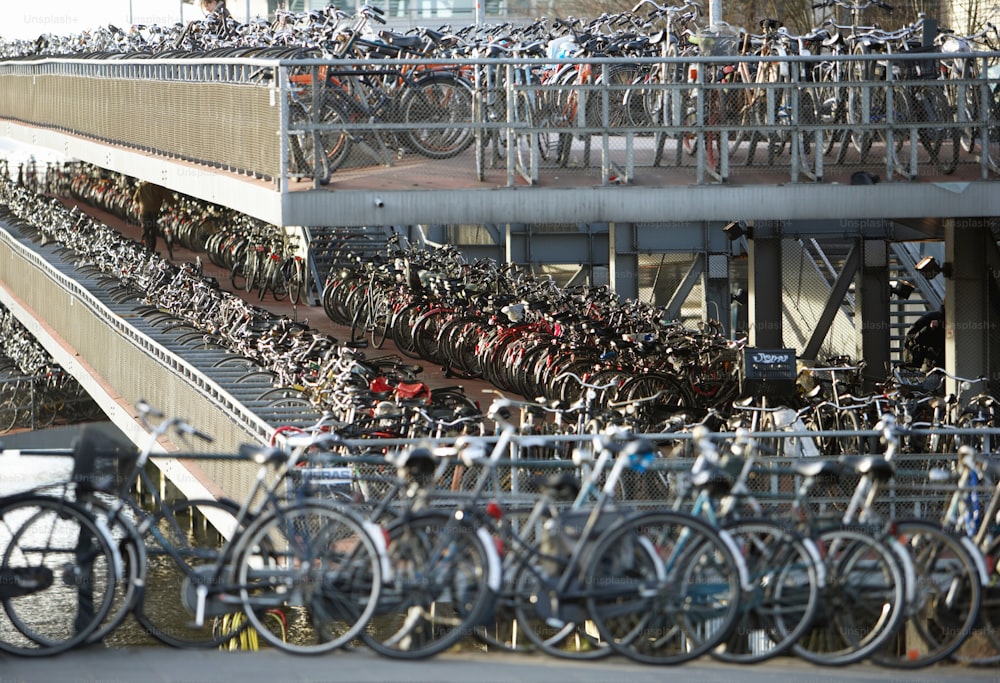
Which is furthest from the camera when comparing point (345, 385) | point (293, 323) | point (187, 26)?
point (187, 26)

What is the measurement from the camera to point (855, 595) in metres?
6.89

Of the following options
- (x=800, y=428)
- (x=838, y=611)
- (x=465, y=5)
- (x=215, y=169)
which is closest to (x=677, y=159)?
(x=800, y=428)

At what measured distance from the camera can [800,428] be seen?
12.6 m

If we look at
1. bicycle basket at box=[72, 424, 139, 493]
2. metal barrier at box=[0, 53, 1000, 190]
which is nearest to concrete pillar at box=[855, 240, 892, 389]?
metal barrier at box=[0, 53, 1000, 190]

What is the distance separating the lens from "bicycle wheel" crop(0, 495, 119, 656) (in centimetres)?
684

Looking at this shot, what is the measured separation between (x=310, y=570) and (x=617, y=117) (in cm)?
719

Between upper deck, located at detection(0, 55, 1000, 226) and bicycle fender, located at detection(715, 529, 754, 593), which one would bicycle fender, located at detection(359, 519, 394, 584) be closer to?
bicycle fender, located at detection(715, 529, 754, 593)

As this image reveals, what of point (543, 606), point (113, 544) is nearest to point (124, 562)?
point (113, 544)

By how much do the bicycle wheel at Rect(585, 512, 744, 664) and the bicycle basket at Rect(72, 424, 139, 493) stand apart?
1.94 metres

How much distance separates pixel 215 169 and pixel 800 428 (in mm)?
5834

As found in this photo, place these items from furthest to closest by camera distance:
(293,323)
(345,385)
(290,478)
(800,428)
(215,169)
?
1. (293,323)
2. (215,169)
3. (345,385)
4. (800,428)
5. (290,478)

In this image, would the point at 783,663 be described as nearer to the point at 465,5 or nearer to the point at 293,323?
the point at 293,323

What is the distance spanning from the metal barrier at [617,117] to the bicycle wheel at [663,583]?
19.5 feet

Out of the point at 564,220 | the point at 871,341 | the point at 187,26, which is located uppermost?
the point at 187,26
